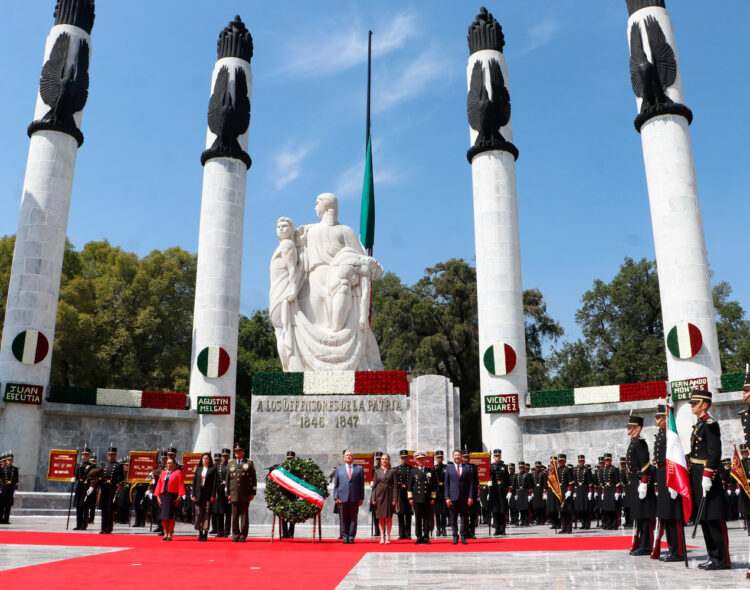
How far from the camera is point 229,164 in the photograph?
26.1 meters

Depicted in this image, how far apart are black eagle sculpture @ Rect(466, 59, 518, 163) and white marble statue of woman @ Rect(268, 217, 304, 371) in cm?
902

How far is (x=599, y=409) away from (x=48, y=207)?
2004 cm

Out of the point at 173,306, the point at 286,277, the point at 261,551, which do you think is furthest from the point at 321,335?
the point at 173,306

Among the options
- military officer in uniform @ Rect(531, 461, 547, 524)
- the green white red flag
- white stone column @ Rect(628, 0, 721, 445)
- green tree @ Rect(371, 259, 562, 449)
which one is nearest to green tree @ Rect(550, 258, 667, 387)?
green tree @ Rect(371, 259, 562, 449)

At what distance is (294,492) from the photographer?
12.0 metres

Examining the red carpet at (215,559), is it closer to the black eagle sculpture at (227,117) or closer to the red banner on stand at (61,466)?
the red banner on stand at (61,466)

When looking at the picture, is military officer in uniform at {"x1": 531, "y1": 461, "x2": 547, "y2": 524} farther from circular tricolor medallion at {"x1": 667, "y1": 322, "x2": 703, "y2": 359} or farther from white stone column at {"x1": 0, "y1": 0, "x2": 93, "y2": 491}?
white stone column at {"x1": 0, "y1": 0, "x2": 93, "y2": 491}

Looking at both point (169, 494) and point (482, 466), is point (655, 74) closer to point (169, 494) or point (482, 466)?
point (482, 466)

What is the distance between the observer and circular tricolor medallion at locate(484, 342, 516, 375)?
23641 millimetres

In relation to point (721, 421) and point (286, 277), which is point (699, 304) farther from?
point (286, 277)

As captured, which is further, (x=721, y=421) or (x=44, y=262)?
(x=44, y=262)

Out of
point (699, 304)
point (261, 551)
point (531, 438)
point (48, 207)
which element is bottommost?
point (261, 551)

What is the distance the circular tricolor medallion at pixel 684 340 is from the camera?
2158cm

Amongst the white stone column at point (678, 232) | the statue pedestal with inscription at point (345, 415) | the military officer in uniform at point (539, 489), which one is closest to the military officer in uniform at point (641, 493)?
the military officer in uniform at point (539, 489)
